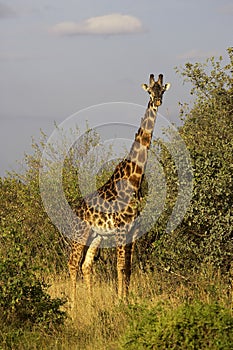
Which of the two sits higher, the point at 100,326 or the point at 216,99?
the point at 216,99

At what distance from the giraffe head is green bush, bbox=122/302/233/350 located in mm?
5171

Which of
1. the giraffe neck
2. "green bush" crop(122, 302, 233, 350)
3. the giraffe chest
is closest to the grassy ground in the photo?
the giraffe chest

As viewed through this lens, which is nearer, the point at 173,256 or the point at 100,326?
the point at 100,326

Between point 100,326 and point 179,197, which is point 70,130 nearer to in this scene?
point 179,197

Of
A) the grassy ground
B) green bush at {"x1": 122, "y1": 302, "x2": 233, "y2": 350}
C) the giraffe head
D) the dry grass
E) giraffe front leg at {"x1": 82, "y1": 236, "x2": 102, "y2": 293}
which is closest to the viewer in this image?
green bush at {"x1": 122, "y1": 302, "x2": 233, "y2": 350}

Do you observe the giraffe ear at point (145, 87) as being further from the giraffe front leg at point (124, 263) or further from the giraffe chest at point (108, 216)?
the giraffe front leg at point (124, 263)

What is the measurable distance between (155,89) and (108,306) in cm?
362

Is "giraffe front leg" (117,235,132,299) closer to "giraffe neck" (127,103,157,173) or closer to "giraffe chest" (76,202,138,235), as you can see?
"giraffe chest" (76,202,138,235)

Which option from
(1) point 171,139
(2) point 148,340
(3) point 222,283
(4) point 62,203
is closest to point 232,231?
(3) point 222,283

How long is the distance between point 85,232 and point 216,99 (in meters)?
4.12

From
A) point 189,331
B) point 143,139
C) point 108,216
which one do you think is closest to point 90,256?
point 108,216

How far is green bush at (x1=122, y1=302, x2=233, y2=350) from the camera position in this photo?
752 centimetres

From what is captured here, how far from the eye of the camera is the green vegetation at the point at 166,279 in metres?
7.86

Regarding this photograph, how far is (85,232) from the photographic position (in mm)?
13133
